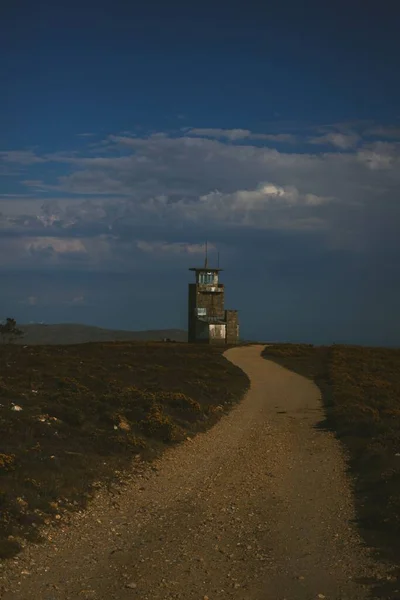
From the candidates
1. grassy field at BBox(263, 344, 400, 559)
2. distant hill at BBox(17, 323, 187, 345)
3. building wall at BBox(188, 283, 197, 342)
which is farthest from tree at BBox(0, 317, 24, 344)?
distant hill at BBox(17, 323, 187, 345)

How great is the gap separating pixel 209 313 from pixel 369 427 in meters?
57.9

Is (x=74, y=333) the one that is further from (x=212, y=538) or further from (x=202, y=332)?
(x=212, y=538)

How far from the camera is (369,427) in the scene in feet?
77.5

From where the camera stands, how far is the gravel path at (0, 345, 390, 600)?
9422mm

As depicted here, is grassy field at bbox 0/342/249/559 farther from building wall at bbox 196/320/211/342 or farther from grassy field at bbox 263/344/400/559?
building wall at bbox 196/320/211/342

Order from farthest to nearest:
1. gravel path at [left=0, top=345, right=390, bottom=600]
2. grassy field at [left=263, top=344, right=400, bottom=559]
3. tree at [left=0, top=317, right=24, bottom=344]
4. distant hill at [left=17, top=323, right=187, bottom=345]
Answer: distant hill at [left=17, top=323, right=187, bottom=345] < tree at [left=0, top=317, right=24, bottom=344] < grassy field at [left=263, top=344, right=400, bottom=559] < gravel path at [left=0, top=345, right=390, bottom=600]

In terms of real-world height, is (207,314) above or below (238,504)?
above

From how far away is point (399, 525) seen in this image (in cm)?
1216

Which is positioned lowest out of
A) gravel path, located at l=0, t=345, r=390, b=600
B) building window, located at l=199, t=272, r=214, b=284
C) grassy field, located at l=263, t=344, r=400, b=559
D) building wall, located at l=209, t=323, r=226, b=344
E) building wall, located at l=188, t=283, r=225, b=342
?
gravel path, located at l=0, t=345, r=390, b=600

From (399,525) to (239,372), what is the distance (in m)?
32.0

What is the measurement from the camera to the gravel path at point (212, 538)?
30.9 ft

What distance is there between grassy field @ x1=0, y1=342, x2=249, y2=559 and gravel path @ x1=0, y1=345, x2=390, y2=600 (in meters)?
0.59

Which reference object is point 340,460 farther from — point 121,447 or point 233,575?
point 233,575

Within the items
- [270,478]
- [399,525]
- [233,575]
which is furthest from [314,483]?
[233,575]
